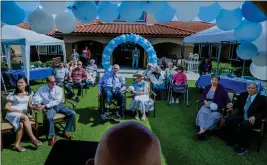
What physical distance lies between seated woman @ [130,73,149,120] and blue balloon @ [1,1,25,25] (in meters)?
2.95

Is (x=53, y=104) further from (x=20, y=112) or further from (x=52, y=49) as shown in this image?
(x=52, y=49)

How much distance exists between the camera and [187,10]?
11.3ft

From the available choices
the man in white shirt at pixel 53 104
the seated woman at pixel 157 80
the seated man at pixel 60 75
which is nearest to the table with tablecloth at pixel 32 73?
the seated man at pixel 60 75

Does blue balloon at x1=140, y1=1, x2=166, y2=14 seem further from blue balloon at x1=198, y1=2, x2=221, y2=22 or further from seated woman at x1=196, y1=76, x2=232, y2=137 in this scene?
seated woman at x1=196, y1=76, x2=232, y2=137

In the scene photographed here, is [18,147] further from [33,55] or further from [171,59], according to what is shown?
[33,55]

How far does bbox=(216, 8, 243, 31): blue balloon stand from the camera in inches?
139

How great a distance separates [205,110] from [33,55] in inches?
654

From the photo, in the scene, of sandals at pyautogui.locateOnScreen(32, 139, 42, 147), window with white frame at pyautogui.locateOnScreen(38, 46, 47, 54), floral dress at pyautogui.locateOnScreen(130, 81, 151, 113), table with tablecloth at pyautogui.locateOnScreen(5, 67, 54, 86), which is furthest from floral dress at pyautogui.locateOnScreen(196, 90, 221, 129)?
window with white frame at pyautogui.locateOnScreen(38, 46, 47, 54)

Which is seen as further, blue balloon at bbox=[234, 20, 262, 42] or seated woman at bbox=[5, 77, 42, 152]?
seated woman at bbox=[5, 77, 42, 152]

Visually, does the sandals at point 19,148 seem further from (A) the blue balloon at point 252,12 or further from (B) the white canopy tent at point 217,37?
(B) the white canopy tent at point 217,37

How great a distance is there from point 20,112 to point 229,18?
3.85m

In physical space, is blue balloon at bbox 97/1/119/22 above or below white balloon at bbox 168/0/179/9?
below

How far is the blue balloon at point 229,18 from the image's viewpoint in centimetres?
352

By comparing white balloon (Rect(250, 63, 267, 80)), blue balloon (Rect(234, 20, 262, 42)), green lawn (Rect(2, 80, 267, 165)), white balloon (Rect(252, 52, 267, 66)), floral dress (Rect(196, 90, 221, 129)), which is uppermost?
blue balloon (Rect(234, 20, 262, 42))
